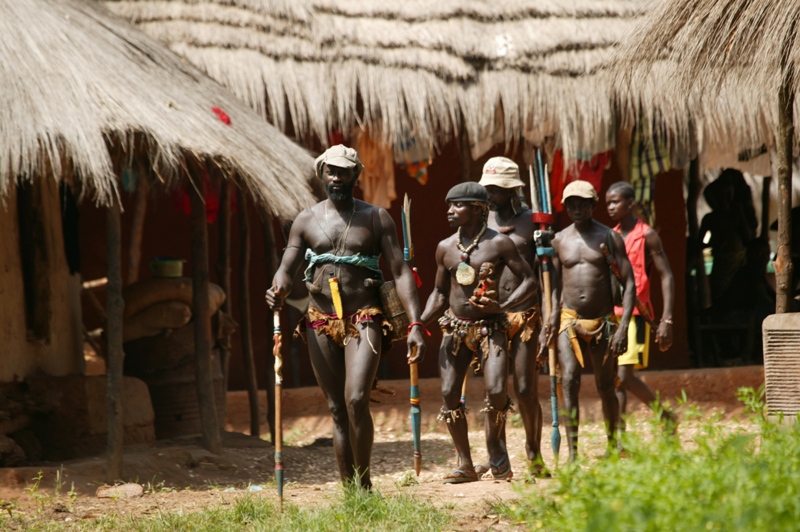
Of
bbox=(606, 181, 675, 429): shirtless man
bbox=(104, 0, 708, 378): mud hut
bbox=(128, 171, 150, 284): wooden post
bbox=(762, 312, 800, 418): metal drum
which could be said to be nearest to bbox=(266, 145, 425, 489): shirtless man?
bbox=(762, 312, 800, 418): metal drum

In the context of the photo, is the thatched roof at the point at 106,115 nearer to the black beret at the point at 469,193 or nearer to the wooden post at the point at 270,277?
the wooden post at the point at 270,277

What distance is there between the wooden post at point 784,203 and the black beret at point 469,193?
1824mm

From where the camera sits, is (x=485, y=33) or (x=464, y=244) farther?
(x=485, y=33)

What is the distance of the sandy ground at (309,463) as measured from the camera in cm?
710

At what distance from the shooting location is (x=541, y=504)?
15.4 ft

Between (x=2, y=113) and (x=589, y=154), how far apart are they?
5.75 metres

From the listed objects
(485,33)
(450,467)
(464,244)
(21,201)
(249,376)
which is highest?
(485,33)

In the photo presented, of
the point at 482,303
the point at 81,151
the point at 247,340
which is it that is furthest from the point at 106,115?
the point at 247,340

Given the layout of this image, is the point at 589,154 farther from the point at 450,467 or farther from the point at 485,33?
the point at 450,467

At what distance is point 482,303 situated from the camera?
7.34m

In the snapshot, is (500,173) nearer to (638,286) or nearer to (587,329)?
(587,329)

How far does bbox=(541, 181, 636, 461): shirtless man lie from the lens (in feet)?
26.0

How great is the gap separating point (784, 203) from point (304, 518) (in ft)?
11.7

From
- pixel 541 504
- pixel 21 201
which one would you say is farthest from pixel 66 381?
pixel 541 504
